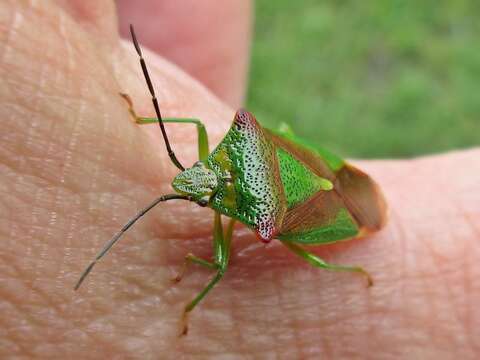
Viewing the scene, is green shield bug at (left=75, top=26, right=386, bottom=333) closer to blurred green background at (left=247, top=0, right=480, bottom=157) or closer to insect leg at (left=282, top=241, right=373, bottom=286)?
insect leg at (left=282, top=241, right=373, bottom=286)

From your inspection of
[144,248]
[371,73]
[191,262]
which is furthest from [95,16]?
[371,73]

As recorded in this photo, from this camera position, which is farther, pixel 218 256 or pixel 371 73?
pixel 371 73

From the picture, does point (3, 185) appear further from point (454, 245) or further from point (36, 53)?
point (454, 245)

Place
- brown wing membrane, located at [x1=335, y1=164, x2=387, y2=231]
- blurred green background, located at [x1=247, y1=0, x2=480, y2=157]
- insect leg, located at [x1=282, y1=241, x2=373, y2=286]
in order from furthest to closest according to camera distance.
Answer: blurred green background, located at [x1=247, y1=0, x2=480, y2=157]
brown wing membrane, located at [x1=335, y1=164, x2=387, y2=231]
insect leg, located at [x1=282, y1=241, x2=373, y2=286]

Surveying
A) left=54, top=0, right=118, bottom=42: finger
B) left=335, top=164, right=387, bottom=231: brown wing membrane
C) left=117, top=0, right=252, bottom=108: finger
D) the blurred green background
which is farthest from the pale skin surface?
the blurred green background

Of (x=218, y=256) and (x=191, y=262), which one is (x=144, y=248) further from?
(x=218, y=256)

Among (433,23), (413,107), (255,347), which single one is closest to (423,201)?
(255,347)
